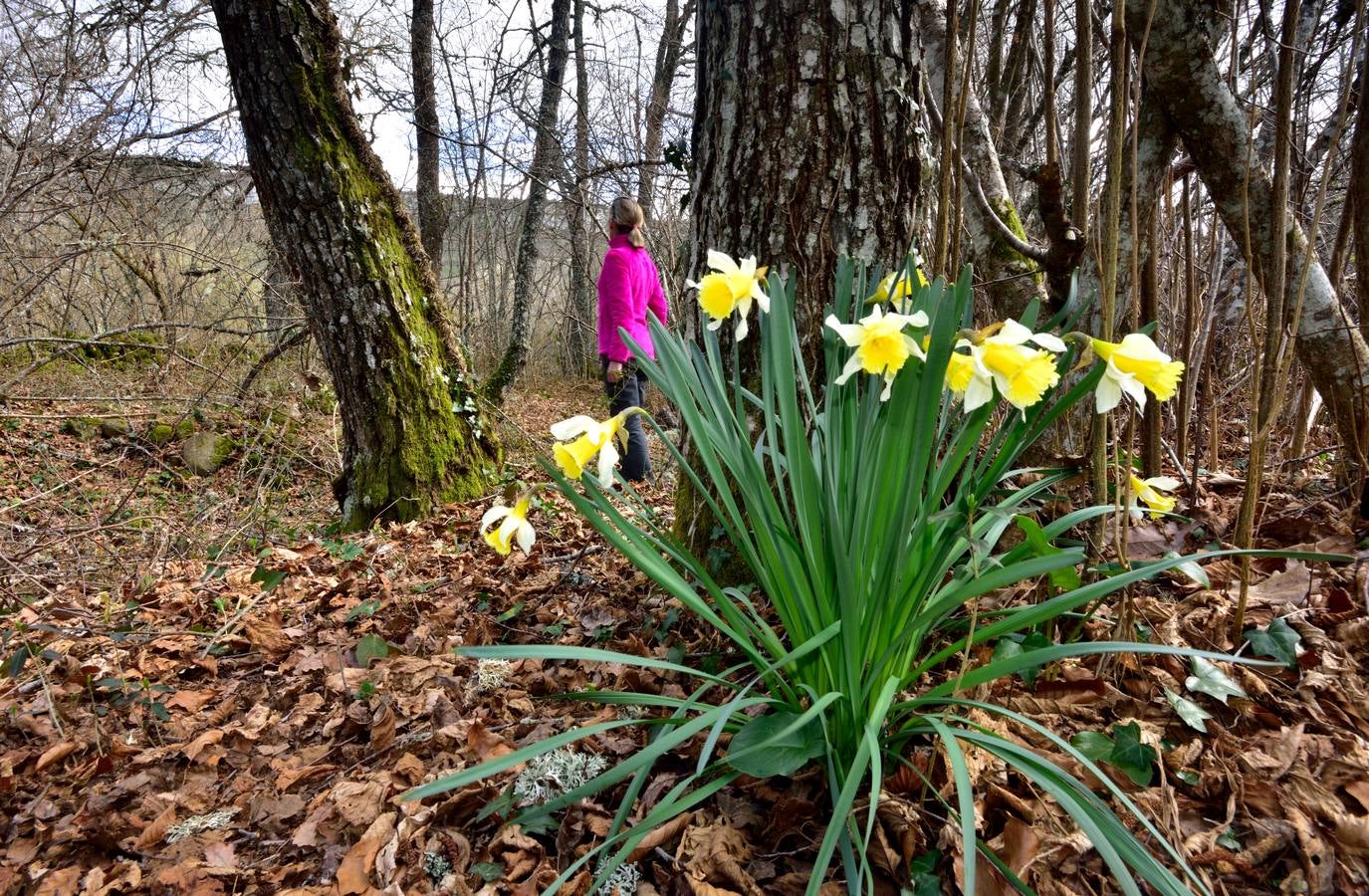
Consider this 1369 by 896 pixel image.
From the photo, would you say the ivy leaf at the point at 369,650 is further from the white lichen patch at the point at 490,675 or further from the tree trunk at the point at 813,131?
the tree trunk at the point at 813,131

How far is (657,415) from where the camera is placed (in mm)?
7504

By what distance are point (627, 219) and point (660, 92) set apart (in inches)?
191

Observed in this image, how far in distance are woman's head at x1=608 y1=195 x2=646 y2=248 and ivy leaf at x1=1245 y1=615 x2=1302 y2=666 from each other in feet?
10.7

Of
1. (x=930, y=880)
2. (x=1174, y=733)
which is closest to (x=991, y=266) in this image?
(x=1174, y=733)

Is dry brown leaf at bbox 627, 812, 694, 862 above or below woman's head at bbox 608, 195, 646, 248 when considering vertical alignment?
below

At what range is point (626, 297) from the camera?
3.76 metres

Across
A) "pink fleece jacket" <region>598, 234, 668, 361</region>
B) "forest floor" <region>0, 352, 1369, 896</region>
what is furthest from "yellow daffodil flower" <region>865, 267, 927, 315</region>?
"pink fleece jacket" <region>598, 234, 668, 361</region>

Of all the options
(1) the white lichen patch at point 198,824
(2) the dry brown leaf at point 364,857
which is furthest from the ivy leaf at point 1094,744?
(1) the white lichen patch at point 198,824

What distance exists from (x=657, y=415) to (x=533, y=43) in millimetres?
4681

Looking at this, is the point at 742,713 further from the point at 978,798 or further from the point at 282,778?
the point at 282,778

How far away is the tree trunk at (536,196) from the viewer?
7.41 m

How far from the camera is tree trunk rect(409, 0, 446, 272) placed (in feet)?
22.3

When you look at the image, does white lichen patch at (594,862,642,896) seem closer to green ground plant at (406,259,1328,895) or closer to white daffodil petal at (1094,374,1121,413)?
green ground plant at (406,259,1328,895)

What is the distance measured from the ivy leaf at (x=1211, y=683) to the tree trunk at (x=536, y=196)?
6.71 meters
